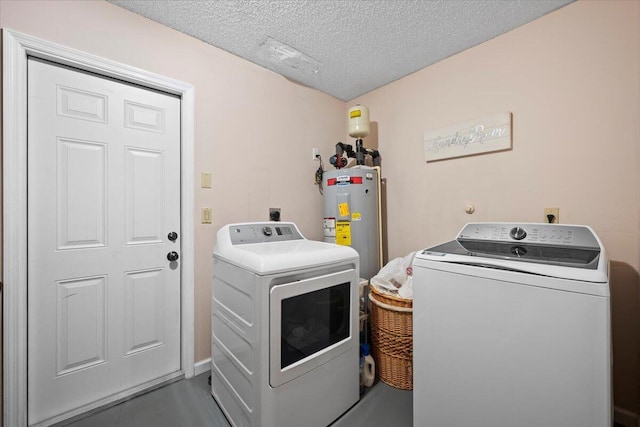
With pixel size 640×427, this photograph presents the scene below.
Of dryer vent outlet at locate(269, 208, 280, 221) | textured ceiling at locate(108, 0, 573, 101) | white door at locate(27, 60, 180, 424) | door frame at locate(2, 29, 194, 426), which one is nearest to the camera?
door frame at locate(2, 29, 194, 426)

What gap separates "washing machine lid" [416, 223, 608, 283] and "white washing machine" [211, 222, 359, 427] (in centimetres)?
54

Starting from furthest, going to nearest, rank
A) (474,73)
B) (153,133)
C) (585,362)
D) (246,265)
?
(474,73) → (153,133) → (246,265) → (585,362)

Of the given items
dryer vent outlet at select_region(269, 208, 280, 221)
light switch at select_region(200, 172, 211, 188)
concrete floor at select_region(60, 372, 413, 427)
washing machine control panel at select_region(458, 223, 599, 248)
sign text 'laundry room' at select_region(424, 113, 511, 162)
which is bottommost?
concrete floor at select_region(60, 372, 413, 427)

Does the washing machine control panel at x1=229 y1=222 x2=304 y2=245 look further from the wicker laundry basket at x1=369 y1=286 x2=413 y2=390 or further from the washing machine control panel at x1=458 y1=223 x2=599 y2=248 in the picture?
the washing machine control panel at x1=458 y1=223 x2=599 y2=248

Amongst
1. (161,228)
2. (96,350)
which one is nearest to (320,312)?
(161,228)

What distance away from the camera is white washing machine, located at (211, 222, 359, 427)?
1.16 metres

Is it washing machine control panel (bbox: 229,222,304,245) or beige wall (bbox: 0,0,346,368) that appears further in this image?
washing machine control panel (bbox: 229,222,304,245)

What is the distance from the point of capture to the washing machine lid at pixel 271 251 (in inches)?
47.1

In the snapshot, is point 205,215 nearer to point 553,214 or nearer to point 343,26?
point 343,26

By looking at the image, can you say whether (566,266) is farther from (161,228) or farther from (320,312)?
(161,228)

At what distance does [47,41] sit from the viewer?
Answer: 136 cm

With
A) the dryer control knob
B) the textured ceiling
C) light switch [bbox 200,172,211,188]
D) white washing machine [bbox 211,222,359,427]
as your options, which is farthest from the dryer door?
the textured ceiling

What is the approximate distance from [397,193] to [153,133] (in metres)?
2.02

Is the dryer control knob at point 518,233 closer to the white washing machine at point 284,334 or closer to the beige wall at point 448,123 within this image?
the beige wall at point 448,123
